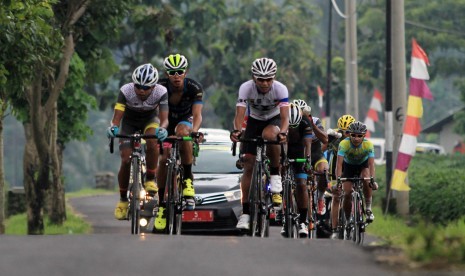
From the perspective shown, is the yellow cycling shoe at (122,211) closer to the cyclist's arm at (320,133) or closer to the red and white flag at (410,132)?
the cyclist's arm at (320,133)

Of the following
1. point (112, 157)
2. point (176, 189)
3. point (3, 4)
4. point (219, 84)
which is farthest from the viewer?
point (112, 157)

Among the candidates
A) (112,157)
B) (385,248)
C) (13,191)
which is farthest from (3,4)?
(112,157)

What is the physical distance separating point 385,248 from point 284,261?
0.88 meters

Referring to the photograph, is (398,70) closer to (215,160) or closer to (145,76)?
(215,160)

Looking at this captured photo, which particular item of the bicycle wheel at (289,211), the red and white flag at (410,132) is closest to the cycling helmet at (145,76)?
the bicycle wheel at (289,211)

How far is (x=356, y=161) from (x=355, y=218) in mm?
1035

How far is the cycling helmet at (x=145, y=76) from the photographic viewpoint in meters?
14.9

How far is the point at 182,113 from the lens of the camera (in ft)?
51.6

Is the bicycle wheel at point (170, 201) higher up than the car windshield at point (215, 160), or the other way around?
the car windshield at point (215, 160)

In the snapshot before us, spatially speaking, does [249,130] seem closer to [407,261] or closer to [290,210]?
[290,210]

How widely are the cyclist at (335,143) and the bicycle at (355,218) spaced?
570 mm

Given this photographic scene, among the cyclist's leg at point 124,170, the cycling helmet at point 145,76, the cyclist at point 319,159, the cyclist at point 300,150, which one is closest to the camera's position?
the cycling helmet at point 145,76

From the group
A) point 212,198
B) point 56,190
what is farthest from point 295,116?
point 56,190

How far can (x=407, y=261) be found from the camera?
32.0ft
